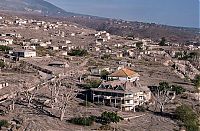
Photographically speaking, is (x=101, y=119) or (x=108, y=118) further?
(x=101, y=119)

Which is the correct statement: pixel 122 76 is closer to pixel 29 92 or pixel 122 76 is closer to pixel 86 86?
pixel 86 86

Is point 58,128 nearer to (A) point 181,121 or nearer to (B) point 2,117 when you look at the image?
(B) point 2,117

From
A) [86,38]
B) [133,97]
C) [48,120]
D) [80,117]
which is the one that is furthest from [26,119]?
[86,38]

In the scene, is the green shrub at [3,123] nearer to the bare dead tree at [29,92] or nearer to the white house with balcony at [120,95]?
the bare dead tree at [29,92]

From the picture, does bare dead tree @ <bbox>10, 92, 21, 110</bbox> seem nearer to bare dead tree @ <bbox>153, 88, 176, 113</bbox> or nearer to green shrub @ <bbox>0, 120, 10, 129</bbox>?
green shrub @ <bbox>0, 120, 10, 129</bbox>

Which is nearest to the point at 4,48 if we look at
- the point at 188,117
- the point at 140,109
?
the point at 140,109

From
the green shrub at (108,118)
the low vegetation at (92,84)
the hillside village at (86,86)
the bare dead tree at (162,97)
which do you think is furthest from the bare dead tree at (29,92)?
the bare dead tree at (162,97)

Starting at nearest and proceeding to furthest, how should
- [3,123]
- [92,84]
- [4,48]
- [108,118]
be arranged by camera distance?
[3,123], [108,118], [92,84], [4,48]
